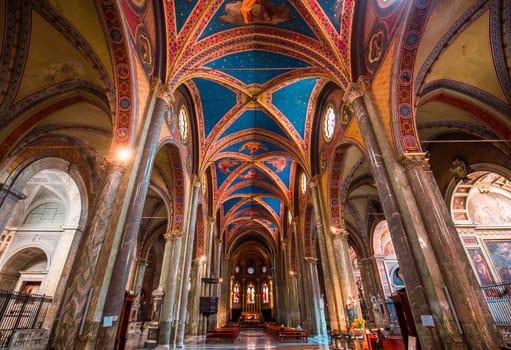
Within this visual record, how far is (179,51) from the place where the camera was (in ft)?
29.6

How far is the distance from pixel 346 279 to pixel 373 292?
9.98m

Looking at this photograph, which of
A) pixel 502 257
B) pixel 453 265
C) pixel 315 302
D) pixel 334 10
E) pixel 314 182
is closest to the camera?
pixel 453 265

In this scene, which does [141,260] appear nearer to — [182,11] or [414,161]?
[182,11]

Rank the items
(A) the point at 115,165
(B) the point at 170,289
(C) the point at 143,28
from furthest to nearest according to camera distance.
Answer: (B) the point at 170,289, (C) the point at 143,28, (A) the point at 115,165

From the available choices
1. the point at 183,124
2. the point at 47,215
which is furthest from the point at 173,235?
the point at 47,215

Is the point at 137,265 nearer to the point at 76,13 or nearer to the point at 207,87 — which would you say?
the point at 207,87

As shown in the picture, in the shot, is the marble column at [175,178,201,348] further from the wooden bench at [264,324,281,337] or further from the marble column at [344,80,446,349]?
the marble column at [344,80,446,349]

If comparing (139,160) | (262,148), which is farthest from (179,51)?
(262,148)

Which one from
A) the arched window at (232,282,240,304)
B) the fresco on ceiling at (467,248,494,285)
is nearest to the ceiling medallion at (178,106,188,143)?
the fresco on ceiling at (467,248,494,285)

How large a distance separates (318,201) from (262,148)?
234 inches

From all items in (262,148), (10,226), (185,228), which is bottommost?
(185,228)

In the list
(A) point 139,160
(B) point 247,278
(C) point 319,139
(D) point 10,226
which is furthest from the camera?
(B) point 247,278

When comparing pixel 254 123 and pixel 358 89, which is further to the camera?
pixel 254 123

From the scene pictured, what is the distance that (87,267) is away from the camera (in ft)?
15.6
